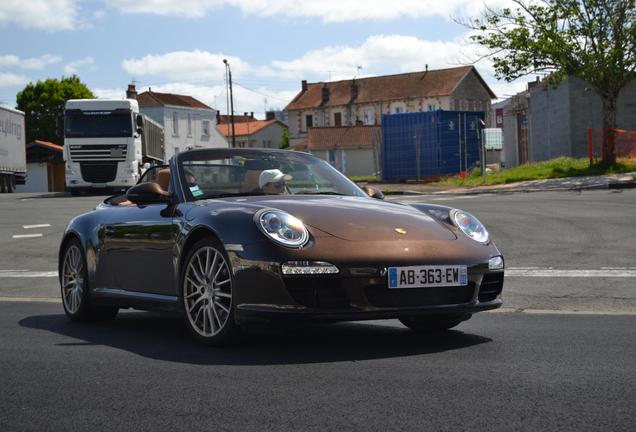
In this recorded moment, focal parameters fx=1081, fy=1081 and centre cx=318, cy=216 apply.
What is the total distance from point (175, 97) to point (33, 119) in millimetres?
17927

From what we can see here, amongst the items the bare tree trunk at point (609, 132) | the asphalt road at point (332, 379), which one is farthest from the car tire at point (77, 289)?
the bare tree trunk at point (609, 132)

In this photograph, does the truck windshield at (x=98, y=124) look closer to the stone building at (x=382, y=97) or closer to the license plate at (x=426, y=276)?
the license plate at (x=426, y=276)

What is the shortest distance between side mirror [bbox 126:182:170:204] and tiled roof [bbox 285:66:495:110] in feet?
328

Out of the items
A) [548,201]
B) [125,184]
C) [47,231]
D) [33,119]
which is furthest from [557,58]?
[33,119]

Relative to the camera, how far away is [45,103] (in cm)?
9431

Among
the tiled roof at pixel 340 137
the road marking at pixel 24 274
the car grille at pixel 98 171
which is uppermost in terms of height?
the tiled roof at pixel 340 137

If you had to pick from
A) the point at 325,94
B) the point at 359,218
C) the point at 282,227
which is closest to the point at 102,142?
the point at 359,218

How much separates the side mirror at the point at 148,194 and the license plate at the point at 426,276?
1.91m

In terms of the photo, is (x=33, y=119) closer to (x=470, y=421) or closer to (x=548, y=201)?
(x=548, y=201)

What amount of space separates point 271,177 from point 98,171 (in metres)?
31.1

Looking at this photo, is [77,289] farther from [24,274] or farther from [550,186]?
[550,186]

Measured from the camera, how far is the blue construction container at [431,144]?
145 ft

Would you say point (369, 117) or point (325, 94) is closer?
point (369, 117)

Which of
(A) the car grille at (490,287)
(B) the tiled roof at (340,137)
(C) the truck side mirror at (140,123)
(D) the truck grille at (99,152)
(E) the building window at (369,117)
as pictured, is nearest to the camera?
(A) the car grille at (490,287)
